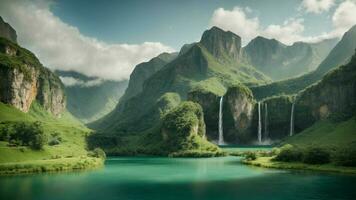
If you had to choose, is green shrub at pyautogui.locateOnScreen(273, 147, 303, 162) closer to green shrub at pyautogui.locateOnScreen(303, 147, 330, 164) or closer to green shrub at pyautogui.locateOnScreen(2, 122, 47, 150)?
green shrub at pyautogui.locateOnScreen(303, 147, 330, 164)

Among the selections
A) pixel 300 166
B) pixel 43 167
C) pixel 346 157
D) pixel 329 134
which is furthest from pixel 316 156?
pixel 329 134

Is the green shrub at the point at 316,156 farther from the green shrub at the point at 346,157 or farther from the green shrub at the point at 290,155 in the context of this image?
the green shrub at the point at 290,155

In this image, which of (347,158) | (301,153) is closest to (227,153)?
(301,153)

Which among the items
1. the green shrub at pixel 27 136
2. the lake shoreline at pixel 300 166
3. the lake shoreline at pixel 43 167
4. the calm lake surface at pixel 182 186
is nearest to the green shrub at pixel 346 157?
the lake shoreline at pixel 300 166

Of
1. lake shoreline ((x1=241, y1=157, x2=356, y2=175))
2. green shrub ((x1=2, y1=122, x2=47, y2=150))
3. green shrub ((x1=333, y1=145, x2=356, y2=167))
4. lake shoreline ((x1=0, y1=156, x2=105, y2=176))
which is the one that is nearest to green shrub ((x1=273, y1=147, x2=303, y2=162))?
lake shoreline ((x1=241, y1=157, x2=356, y2=175))

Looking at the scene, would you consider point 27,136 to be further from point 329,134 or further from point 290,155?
point 329,134

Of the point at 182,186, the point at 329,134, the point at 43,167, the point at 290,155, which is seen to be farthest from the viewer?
the point at 329,134

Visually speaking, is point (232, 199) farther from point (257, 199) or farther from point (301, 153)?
point (301, 153)
